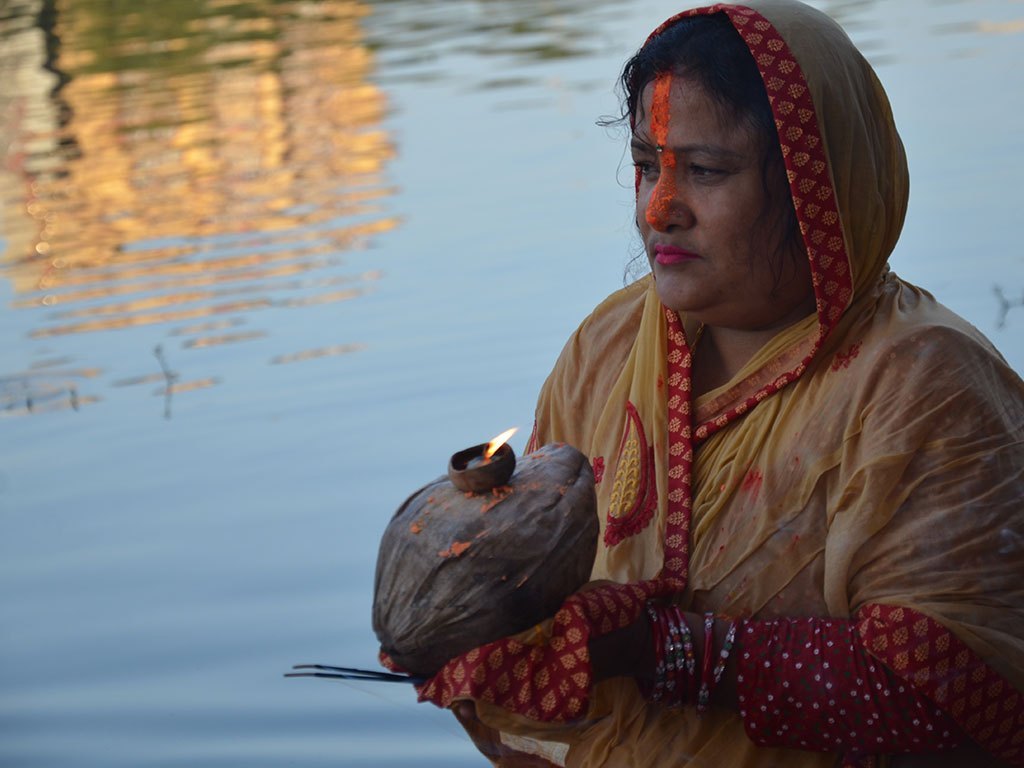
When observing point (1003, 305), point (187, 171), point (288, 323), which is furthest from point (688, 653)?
point (187, 171)

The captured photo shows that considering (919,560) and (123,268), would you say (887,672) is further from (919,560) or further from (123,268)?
(123,268)

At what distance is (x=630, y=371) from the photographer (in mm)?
2250

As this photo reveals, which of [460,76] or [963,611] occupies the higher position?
[963,611]

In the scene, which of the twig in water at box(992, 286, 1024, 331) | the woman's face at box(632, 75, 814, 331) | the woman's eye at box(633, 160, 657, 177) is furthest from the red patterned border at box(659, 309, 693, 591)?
the twig in water at box(992, 286, 1024, 331)

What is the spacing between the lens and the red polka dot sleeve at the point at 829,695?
1821 mm

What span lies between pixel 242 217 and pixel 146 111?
363 centimetres

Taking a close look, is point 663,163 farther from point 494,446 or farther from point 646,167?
point 494,446

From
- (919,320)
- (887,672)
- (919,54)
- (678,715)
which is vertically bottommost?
(919,54)

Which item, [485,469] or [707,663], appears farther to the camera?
[707,663]

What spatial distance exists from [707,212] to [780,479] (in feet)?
1.19

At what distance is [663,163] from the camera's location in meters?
2.03

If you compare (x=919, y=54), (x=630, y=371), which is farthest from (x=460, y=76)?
(x=630, y=371)

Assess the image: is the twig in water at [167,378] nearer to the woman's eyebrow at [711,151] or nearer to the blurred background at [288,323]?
the blurred background at [288,323]

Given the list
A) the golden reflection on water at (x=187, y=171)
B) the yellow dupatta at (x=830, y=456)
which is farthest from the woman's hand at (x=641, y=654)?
the golden reflection on water at (x=187, y=171)
